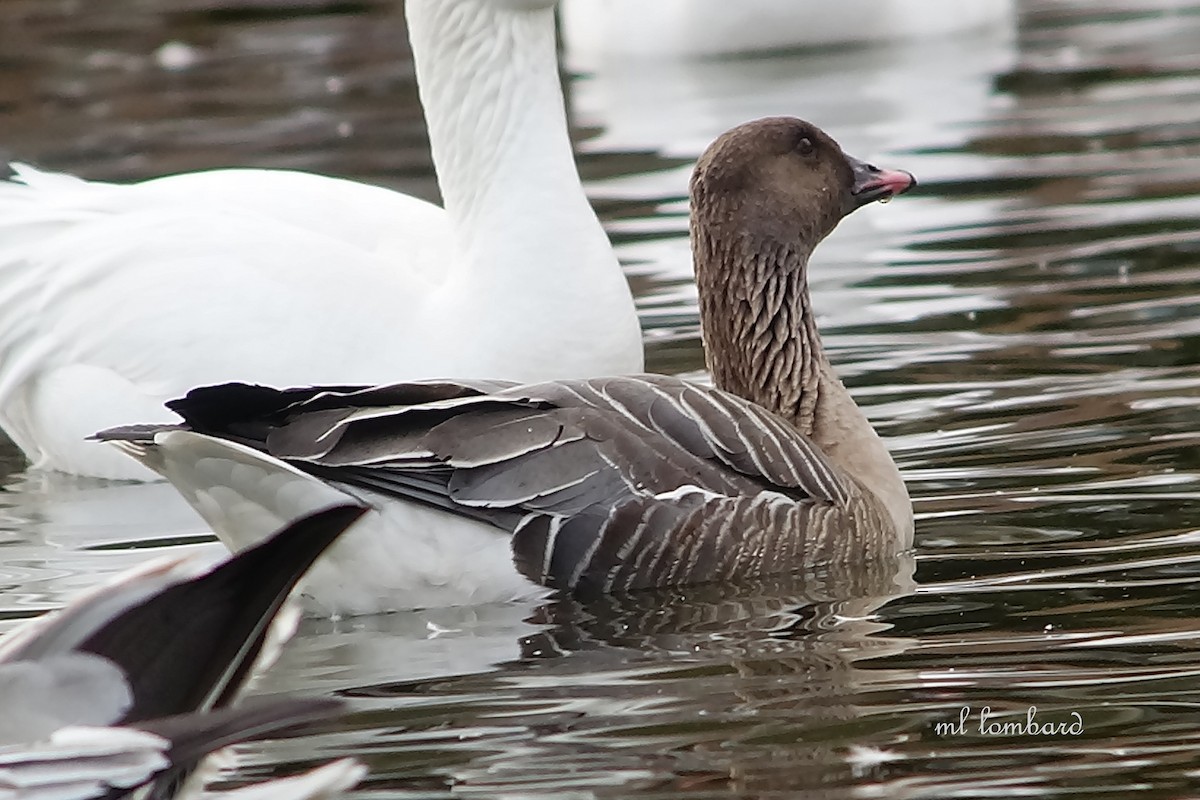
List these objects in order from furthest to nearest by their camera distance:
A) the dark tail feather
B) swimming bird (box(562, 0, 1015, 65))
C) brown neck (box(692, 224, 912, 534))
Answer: swimming bird (box(562, 0, 1015, 65)) < brown neck (box(692, 224, 912, 534)) < the dark tail feather

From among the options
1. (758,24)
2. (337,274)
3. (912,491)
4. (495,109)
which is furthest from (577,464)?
(758,24)

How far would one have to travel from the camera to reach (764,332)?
7.44m

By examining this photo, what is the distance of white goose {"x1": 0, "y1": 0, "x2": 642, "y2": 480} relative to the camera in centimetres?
780

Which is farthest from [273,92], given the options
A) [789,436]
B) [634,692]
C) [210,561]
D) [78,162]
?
[210,561]

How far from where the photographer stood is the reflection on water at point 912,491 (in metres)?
5.04

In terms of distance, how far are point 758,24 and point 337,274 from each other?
9414 mm

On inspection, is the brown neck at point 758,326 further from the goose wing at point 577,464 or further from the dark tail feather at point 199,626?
the dark tail feather at point 199,626

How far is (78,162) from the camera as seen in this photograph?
14.5m

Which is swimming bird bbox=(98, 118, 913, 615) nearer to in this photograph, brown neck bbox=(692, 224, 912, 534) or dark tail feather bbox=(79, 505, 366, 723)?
brown neck bbox=(692, 224, 912, 534)

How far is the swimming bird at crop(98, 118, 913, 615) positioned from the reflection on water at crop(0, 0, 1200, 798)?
122mm

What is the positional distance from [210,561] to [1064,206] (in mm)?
8506

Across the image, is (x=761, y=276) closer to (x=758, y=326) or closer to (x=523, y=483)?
(x=758, y=326)

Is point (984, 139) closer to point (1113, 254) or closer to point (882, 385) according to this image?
point (1113, 254)
